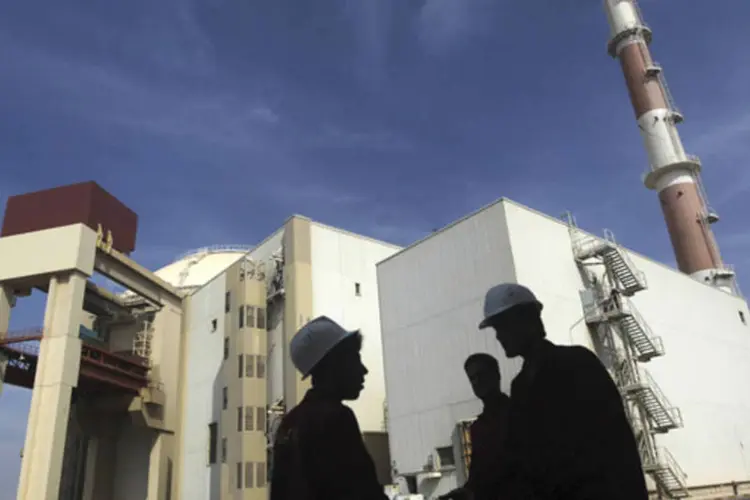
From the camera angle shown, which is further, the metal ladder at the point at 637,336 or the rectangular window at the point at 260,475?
the rectangular window at the point at 260,475

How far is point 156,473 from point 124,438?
5.44 metres

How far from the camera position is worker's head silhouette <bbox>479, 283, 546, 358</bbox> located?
124 inches

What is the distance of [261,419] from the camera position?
30438mm

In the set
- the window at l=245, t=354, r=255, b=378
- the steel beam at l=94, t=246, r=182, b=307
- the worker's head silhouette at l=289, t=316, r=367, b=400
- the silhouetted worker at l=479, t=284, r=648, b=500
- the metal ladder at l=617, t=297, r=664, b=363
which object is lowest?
the silhouetted worker at l=479, t=284, r=648, b=500

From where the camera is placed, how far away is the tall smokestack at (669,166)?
37.2 meters

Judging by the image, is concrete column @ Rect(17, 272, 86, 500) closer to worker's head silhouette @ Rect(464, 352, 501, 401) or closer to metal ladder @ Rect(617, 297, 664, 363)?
metal ladder @ Rect(617, 297, 664, 363)

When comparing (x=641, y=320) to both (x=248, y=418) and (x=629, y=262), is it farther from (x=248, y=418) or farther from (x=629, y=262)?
(x=248, y=418)

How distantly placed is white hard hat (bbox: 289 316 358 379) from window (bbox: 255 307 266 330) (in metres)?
29.8

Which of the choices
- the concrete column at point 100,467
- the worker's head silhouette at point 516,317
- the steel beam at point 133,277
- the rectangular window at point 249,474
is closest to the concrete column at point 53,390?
the steel beam at point 133,277

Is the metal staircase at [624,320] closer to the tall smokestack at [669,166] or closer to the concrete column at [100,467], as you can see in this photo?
the tall smokestack at [669,166]

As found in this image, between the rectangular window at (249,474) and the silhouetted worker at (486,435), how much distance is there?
2643 cm

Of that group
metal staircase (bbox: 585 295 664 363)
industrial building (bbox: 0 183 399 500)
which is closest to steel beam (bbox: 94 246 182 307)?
industrial building (bbox: 0 183 399 500)

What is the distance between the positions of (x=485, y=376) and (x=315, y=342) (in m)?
A: 2.32

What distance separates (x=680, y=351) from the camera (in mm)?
27797
